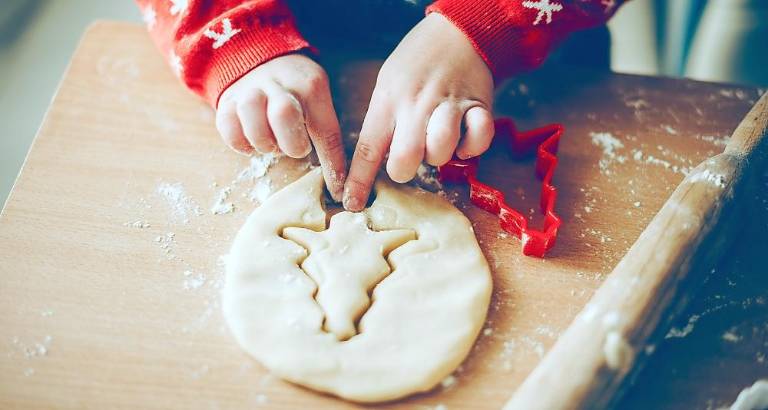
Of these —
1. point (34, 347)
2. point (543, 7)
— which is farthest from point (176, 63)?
point (543, 7)

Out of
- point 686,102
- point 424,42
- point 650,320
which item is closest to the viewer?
point 650,320

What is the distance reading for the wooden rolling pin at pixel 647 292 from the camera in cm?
65

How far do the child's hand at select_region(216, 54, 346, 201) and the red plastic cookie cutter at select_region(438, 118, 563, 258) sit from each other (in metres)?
0.16

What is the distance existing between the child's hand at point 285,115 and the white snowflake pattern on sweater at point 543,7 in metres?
0.32

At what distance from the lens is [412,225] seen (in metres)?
0.87

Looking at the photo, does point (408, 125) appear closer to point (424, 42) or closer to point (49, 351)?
point (424, 42)

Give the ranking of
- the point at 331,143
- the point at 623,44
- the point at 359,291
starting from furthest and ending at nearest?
1. the point at 623,44
2. the point at 331,143
3. the point at 359,291

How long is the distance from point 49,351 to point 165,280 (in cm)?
15

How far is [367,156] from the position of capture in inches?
34.2

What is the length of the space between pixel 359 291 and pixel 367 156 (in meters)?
0.19

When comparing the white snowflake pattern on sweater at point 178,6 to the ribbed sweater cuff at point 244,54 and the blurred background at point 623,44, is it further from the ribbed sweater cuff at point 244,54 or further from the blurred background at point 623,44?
the blurred background at point 623,44

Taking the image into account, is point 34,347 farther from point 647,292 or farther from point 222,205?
point 647,292

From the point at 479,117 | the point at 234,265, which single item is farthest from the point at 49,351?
the point at 479,117

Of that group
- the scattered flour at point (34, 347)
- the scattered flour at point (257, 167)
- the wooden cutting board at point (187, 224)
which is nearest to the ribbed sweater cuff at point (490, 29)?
the wooden cutting board at point (187, 224)
